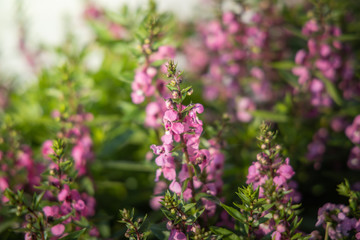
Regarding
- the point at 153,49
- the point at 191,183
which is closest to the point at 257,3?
the point at 153,49

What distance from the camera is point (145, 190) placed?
6.63 feet

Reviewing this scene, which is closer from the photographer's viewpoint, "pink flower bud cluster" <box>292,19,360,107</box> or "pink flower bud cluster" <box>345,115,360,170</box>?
"pink flower bud cluster" <box>345,115,360,170</box>

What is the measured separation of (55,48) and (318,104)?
A: 1.91m

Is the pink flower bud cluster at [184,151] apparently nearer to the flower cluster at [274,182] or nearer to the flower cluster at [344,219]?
the flower cluster at [274,182]

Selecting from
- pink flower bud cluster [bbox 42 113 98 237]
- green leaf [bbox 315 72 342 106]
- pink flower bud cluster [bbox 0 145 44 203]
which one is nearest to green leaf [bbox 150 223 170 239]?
pink flower bud cluster [bbox 42 113 98 237]

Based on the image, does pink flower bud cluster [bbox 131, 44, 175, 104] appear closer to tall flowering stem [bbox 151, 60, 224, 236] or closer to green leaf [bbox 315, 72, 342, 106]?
tall flowering stem [bbox 151, 60, 224, 236]

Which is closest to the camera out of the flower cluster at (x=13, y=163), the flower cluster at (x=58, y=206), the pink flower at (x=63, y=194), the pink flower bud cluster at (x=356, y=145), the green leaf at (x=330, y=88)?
the flower cluster at (x=58, y=206)

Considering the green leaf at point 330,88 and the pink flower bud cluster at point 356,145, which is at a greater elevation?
the green leaf at point 330,88

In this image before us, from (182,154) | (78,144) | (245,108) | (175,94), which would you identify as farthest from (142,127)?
(175,94)

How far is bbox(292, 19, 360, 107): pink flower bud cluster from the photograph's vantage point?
1.73m

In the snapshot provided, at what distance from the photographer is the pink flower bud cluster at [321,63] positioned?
1732 mm

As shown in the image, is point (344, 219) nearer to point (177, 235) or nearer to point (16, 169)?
point (177, 235)

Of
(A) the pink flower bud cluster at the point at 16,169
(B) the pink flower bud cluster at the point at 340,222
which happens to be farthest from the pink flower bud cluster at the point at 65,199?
(B) the pink flower bud cluster at the point at 340,222

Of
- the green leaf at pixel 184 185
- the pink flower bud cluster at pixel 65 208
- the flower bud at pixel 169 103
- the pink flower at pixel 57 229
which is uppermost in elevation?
the flower bud at pixel 169 103
